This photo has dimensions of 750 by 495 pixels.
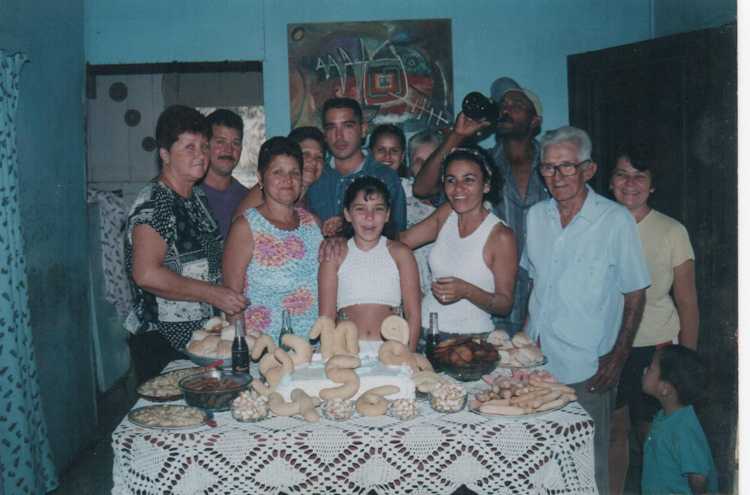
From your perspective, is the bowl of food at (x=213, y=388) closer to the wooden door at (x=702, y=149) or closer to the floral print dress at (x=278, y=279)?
the floral print dress at (x=278, y=279)

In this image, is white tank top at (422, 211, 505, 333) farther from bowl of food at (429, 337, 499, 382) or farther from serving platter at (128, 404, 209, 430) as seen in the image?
serving platter at (128, 404, 209, 430)

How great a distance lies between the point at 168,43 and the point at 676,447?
4764mm

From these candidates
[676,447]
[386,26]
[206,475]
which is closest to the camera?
[206,475]

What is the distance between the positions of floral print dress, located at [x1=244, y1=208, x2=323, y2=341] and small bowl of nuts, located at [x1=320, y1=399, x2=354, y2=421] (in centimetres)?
86

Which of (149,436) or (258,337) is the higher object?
(258,337)

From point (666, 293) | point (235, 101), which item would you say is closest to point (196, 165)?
point (666, 293)

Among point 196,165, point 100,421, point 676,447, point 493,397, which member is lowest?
point 100,421

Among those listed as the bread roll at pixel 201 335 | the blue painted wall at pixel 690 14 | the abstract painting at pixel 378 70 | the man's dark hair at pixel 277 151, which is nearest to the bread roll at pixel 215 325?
the bread roll at pixel 201 335

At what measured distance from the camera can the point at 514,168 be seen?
4.38m

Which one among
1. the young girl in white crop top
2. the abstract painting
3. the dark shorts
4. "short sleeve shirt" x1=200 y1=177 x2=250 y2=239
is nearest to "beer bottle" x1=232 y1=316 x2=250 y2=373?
the young girl in white crop top

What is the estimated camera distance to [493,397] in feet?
7.43

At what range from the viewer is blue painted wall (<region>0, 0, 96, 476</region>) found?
427 centimetres

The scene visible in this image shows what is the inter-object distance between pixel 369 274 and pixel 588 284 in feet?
3.47

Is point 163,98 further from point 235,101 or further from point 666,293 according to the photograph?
point 666,293
